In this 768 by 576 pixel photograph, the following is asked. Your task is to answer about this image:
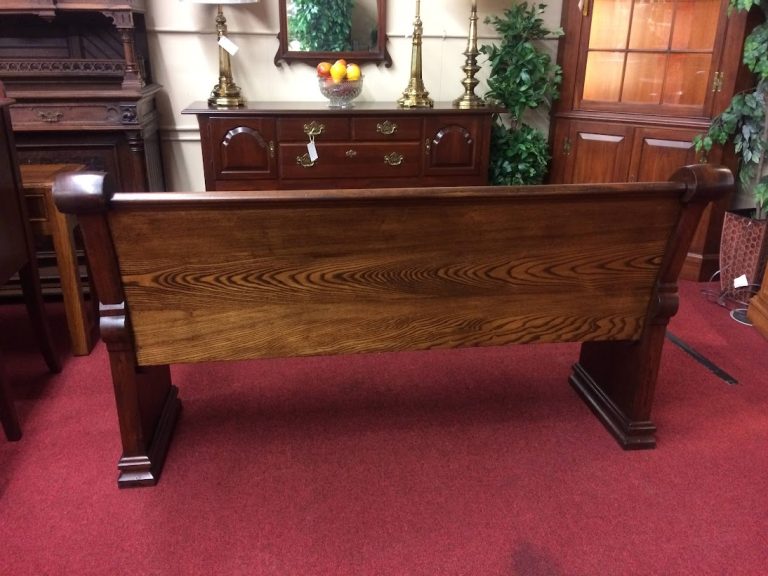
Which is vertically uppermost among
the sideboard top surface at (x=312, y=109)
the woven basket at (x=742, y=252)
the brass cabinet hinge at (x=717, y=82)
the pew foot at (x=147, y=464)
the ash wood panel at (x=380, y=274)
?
the brass cabinet hinge at (x=717, y=82)

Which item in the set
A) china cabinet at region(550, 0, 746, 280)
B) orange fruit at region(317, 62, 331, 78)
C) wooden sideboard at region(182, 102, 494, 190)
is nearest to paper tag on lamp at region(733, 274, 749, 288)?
china cabinet at region(550, 0, 746, 280)

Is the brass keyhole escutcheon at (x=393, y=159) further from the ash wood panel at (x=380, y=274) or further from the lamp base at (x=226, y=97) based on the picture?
the ash wood panel at (x=380, y=274)

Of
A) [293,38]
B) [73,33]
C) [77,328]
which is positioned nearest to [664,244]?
[77,328]

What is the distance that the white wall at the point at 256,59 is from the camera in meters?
3.42

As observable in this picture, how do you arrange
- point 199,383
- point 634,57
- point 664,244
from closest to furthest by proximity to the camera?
point 664,244, point 199,383, point 634,57

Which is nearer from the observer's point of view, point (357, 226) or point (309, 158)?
point (357, 226)

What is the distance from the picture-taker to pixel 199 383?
2387 millimetres

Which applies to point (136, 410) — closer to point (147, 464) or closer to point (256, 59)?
point (147, 464)

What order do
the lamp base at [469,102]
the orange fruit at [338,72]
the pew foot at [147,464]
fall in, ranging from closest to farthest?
the pew foot at [147,464], the orange fruit at [338,72], the lamp base at [469,102]

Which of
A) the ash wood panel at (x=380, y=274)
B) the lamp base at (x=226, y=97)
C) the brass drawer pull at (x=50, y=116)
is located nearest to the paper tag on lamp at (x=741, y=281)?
the ash wood panel at (x=380, y=274)

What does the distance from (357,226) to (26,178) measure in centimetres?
153

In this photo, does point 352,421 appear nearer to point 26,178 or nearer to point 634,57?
point 26,178

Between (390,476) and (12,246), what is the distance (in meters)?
1.44

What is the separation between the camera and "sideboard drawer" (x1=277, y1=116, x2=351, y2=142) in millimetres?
3182
